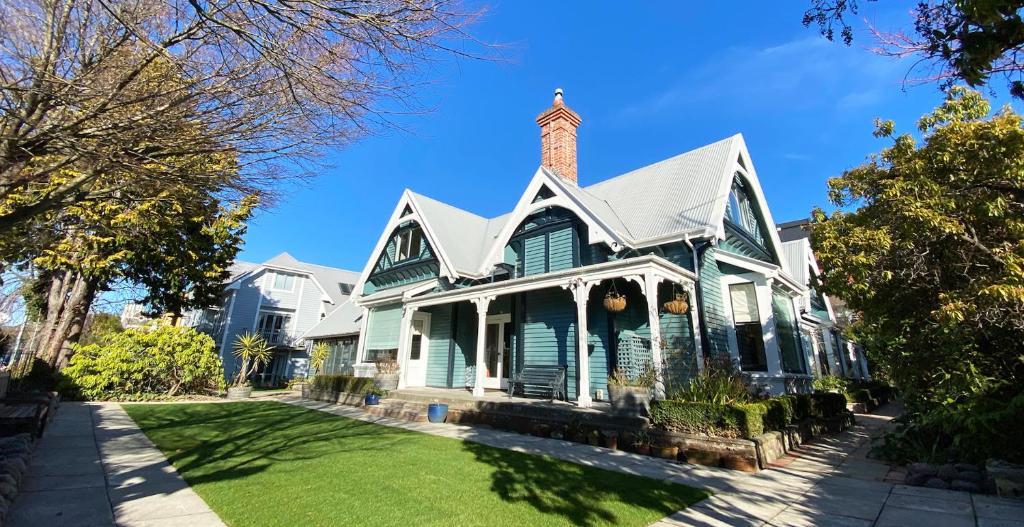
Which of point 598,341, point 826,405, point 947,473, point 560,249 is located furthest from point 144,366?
point 826,405

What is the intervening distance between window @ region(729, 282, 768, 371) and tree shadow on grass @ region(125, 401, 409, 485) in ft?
30.2

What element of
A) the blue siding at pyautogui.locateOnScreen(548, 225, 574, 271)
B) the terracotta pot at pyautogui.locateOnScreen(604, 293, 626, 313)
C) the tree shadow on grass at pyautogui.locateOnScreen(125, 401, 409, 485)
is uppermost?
the blue siding at pyautogui.locateOnScreen(548, 225, 574, 271)

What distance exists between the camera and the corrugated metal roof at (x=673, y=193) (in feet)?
36.7

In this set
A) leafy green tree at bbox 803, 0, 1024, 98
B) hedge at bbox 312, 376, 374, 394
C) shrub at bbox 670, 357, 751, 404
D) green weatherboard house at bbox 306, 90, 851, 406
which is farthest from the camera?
hedge at bbox 312, 376, 374, 394

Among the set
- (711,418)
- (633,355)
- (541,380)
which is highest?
(633,355)

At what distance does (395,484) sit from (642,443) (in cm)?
452

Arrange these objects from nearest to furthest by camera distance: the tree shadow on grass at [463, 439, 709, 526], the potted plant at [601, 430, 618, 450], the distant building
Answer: the tree shadow on grass at [463, 439, 709, 526]
the potted plant at [601, 430, 618, 450]
the distant building

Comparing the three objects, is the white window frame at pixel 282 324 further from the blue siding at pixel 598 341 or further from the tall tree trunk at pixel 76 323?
the blue siding at pixel 598 341

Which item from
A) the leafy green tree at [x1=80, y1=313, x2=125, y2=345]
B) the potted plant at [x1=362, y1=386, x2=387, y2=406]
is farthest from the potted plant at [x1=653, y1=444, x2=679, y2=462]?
the leafy green tree at [x1=80, y1=313, x2=125, y2=345]

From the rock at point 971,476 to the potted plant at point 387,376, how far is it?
42.7ft

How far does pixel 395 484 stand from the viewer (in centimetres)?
520

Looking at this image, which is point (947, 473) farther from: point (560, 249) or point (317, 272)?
point (317, 272)

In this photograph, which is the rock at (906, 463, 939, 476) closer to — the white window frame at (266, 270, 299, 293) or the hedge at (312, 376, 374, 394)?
the hedge at (312, 376, 374, 394)

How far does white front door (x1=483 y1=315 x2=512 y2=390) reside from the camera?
46.6 ft
